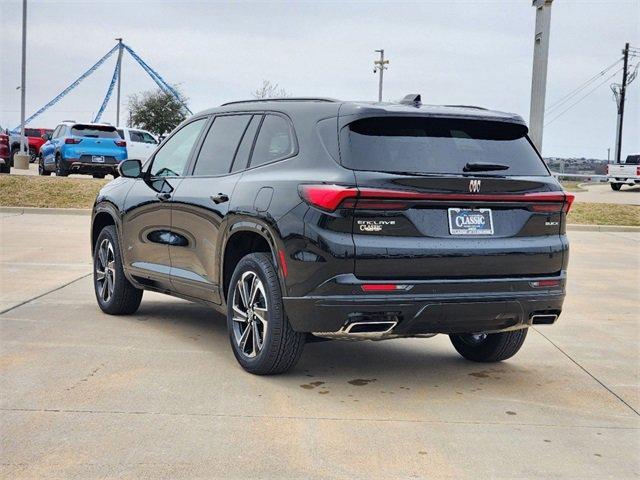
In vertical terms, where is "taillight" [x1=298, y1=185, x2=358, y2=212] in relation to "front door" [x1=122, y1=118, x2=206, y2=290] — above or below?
above

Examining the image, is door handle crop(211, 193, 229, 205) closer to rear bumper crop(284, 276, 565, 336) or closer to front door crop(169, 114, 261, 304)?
front door crop(169, 114, 261, 304)

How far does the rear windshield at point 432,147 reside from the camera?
18.7 feet

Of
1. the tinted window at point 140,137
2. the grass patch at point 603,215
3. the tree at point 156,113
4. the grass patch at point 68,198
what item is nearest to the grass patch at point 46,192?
the grass patch at point 68,198

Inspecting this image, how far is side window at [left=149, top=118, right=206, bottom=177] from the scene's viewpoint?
24.7 ft

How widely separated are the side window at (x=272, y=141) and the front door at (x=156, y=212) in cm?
103

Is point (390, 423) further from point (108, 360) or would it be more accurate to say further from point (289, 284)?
point (108, 360)

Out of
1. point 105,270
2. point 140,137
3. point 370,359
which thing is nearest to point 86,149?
point 140,137

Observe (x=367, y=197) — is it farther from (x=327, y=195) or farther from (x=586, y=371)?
(x=586, y=371)

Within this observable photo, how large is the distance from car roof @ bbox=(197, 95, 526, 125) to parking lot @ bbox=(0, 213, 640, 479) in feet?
5.62

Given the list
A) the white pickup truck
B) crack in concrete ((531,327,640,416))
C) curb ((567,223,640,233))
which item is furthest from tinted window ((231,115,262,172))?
the white pickup truck

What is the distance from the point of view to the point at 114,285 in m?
8.32

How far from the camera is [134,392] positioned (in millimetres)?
5730

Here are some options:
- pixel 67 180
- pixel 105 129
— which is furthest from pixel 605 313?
pixel 105 129

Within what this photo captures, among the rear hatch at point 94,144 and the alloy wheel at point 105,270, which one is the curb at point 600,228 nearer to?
the rear hatch at point 94,144
